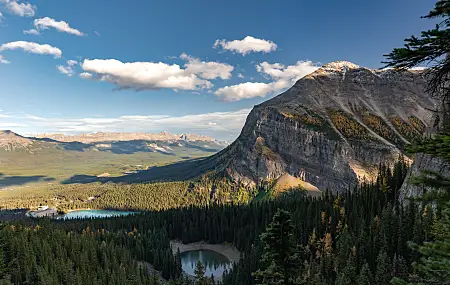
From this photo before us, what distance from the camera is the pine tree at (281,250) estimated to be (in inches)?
828

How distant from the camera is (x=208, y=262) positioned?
16200 cm

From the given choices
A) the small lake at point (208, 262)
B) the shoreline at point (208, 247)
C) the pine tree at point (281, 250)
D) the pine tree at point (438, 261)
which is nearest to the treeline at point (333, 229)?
the pine tree at point (281, 250)

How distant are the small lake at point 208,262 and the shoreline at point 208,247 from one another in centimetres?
241

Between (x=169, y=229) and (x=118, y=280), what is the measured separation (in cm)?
9749

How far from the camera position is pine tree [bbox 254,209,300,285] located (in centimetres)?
2103

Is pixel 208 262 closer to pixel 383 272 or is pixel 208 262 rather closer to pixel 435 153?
pixel 383 272

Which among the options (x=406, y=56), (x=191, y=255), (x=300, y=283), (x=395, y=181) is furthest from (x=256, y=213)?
(x=406, y=56)

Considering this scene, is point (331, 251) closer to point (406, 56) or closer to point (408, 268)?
point (408, 268)

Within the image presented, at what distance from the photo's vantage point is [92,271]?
97375 mm

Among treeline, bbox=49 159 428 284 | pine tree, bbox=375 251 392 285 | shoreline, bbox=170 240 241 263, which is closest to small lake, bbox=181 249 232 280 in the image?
shoreline, bbox=170 240 241 263

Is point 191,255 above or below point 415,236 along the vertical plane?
below

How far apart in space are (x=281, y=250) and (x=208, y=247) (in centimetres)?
17064

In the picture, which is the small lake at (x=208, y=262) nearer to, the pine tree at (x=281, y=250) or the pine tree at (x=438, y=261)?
the pine tree at (x=281, y=250)

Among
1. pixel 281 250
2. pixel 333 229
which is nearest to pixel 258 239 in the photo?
pixel 333 229
